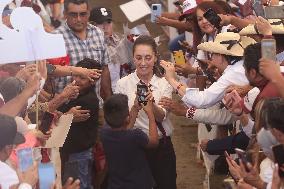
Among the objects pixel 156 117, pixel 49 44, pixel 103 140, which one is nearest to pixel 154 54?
pixel 156 117

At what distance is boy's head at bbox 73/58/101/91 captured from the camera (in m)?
4.86

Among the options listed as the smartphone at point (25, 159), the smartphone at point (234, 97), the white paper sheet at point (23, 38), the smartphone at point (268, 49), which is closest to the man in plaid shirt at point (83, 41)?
the smartphone at point (234, 97)

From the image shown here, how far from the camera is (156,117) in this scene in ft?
15.0

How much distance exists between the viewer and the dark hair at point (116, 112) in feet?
13.9

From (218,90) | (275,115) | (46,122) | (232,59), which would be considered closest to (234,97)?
(218,90)

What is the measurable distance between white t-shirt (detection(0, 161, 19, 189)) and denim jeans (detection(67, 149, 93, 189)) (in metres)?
1.93

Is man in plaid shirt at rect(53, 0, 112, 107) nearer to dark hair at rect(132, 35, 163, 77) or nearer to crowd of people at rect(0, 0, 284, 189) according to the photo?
crowd of people at rect(0, 0, 284, 189)

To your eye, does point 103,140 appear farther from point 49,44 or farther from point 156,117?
point 49,44

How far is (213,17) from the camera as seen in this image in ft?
17.8

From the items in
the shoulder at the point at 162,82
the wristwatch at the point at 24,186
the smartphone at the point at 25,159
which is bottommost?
the wristwatch at the point at 24,186

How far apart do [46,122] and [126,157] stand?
635 mm

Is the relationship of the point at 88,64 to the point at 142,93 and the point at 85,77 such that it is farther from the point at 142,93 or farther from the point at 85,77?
the point at 142,93

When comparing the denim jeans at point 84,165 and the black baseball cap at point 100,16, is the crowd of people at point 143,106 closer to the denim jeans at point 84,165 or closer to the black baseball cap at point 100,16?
the denim jeans at point 84,165

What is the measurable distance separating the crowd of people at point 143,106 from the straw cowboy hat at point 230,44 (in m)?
0.01
